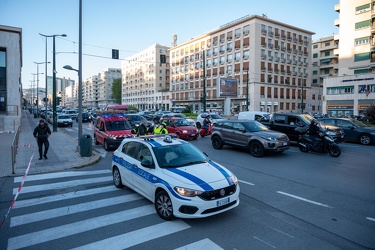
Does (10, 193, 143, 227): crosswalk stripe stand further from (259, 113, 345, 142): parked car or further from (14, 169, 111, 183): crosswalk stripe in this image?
(259, 113, 345, 142): parked car

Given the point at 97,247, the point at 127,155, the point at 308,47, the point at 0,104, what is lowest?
the point at 97,247

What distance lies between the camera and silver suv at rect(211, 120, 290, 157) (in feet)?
37.9

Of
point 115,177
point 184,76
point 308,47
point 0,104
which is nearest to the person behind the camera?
point 115,177

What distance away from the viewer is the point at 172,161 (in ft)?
19.2

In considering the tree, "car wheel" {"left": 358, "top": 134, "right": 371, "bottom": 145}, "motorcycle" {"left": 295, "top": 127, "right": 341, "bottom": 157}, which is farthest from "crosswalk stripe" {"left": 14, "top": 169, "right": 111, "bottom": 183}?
the tree

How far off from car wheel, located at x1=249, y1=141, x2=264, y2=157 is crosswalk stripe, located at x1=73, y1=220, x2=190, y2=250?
7422 millimetres

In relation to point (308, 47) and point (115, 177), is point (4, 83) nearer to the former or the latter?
point (115, 177)

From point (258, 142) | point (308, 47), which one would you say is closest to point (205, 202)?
point (258, 142)

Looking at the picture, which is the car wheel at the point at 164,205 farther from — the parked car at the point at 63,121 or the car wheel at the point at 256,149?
the parked car at the point at 63,121

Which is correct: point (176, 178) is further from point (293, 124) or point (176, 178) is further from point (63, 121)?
point (63, 121)

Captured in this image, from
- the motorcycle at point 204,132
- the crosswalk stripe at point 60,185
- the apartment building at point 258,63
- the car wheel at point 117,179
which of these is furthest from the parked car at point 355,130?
the apartment building at point 258,63

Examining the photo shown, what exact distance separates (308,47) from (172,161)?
248ft

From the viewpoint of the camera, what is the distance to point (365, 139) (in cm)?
1560

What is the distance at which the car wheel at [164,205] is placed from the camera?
5.06m
